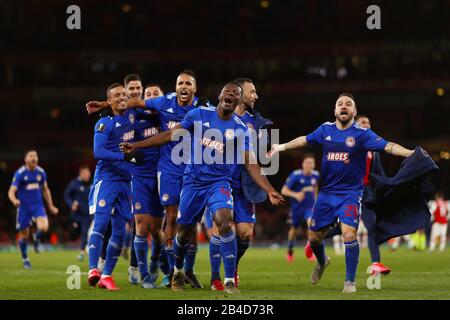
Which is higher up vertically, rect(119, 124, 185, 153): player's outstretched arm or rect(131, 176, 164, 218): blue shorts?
rect(119, 124, 185, 153): player's outstretched arm

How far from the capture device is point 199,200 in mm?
10609

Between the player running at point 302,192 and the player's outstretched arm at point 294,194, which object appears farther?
the player running at point 302,192

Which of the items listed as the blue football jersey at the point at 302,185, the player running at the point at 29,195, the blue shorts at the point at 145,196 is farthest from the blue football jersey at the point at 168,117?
the blue football jersey at the point at 302,185

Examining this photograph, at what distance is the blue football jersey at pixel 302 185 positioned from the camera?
22.2m

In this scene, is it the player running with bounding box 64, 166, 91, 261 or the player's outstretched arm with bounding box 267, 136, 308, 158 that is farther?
the player running with bounding box 64, 166, 91, 261

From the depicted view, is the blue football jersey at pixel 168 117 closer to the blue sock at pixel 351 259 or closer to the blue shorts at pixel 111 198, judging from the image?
the blue shorts at pixel 111 198

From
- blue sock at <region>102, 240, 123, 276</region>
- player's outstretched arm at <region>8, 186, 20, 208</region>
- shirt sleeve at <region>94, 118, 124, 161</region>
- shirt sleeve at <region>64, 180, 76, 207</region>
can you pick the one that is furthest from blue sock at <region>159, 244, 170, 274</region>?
shirt sleeve at <region>64, 180, 76, 207</region>

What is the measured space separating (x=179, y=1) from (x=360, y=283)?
113ft

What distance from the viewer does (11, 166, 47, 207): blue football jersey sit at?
20.0m

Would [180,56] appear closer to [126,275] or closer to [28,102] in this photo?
[28,102]

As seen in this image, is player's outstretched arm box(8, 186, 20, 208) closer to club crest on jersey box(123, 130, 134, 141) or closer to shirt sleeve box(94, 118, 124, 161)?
club crest on jersey box(123, 130, 134, 141)

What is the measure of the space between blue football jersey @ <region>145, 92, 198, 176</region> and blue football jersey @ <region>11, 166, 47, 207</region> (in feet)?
29.4

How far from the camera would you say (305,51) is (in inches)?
1660
